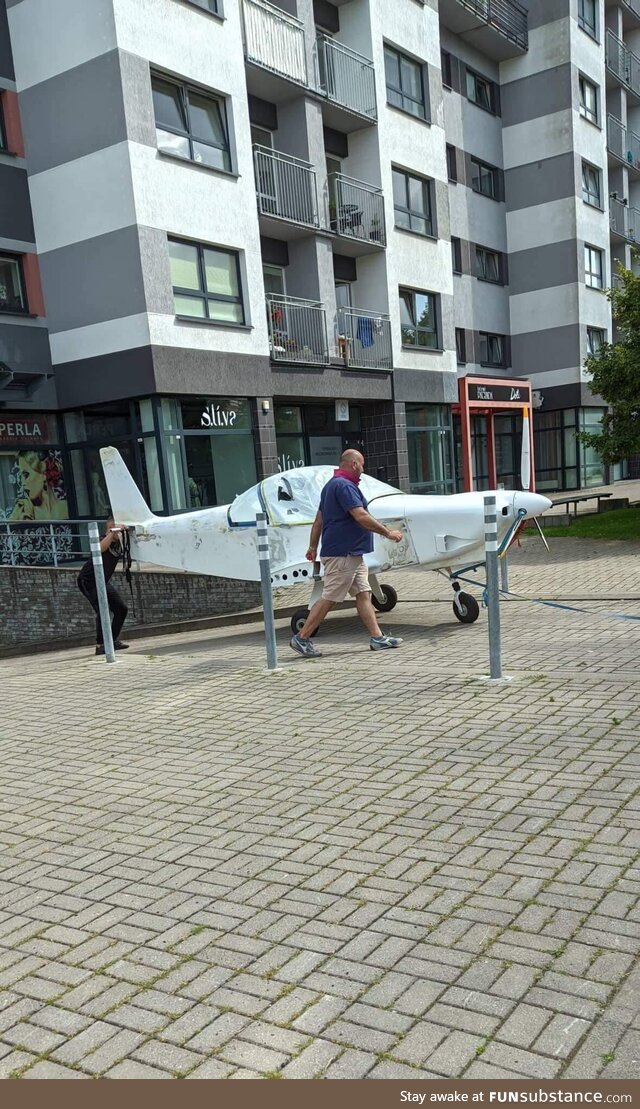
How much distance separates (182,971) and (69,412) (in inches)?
666

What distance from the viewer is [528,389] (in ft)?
97.6

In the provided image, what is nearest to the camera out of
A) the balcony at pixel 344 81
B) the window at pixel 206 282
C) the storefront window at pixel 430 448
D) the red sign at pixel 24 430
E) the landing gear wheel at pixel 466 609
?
the landing gear wheel at pixel 466 609

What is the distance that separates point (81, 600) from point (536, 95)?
85.6ft

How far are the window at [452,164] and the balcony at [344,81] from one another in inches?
269

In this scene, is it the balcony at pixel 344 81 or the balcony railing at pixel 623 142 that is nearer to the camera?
the balcony at pixel 344 81

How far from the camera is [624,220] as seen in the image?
37.1 m

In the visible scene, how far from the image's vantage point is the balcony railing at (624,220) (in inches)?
1416

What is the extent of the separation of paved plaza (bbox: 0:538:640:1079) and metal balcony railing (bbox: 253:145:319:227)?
1578cm

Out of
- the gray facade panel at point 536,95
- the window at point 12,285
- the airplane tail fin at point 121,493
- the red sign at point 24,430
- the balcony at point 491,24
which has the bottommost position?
the airplane tail fin at point 121,493

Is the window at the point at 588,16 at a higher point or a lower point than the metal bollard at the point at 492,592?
higher

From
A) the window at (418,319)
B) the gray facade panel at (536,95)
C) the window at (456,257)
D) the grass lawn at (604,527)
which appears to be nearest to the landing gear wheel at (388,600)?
the grass lawn at (604,527)

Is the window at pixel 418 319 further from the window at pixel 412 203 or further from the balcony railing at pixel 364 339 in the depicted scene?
the window at pixel 412 203
